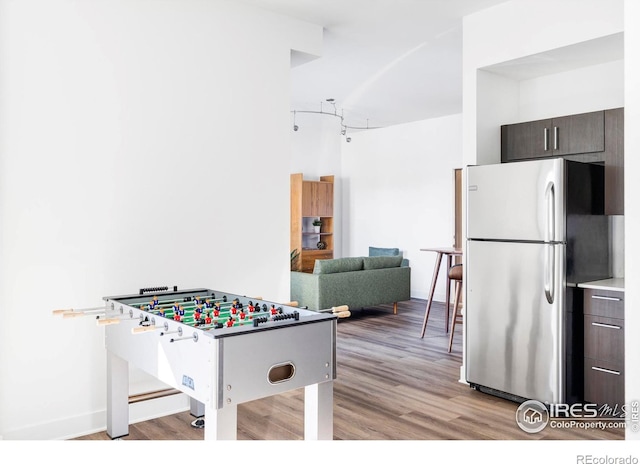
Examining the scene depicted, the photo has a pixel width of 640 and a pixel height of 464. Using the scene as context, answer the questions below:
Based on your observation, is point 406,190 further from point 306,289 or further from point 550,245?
point 550,245

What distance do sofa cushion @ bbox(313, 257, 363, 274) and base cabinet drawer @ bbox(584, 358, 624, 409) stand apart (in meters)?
3.16

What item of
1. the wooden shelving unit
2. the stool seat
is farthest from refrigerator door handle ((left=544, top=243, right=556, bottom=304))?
the wooden shelving unit

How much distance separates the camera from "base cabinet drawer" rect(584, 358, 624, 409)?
3307 mm

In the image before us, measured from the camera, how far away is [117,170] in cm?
330

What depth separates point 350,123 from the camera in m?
8.77

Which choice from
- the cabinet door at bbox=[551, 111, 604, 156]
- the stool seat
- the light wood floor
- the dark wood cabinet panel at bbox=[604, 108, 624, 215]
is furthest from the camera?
the stool seat

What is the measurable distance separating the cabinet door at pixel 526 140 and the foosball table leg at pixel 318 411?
2522 mm

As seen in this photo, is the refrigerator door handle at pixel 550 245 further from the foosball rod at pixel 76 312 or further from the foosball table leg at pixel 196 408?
the foosball rod at pixel 76 312

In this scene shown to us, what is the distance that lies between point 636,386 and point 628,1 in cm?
174

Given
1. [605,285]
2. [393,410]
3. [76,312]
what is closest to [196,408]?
[76,312]

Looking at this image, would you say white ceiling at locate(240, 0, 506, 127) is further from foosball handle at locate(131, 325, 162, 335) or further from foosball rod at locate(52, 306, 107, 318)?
foosball handle at locate(131, 325, 162, 335)

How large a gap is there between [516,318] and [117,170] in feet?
8.89

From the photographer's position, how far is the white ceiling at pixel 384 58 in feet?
13.1
